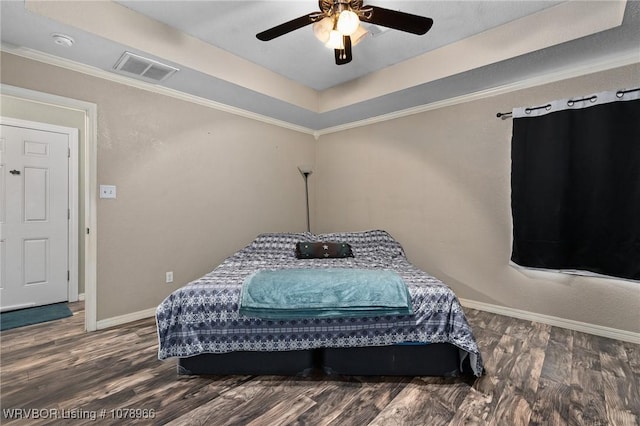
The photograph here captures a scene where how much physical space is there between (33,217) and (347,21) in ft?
12.8

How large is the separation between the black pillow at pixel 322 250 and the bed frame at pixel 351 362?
129cm

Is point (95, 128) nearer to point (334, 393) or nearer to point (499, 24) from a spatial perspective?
point (334, 393)

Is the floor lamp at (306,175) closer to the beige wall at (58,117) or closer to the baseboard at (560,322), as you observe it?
the baseboard at (560,322)

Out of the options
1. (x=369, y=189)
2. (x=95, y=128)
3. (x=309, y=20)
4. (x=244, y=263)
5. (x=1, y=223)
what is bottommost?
(x=244, y=263)

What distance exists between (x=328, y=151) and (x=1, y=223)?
3.89m

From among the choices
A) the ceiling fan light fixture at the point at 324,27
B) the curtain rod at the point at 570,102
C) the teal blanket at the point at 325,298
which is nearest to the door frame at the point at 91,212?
the teal blanket at the point at 325,298

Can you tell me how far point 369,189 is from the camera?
4121mm

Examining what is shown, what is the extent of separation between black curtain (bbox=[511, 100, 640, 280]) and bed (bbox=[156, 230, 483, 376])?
154 centimetres

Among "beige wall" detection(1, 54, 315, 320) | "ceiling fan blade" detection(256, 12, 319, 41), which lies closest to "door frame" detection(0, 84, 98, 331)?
"beige wall" detection(1, 54, 315, 320)

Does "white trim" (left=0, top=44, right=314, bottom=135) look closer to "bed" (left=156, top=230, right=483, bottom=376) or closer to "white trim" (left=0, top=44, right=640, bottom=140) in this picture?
"white trim" (left=0, top=44, right=640, bottom=140)

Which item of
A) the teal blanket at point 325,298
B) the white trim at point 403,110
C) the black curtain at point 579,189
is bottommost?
the teal blanket at point 325,298

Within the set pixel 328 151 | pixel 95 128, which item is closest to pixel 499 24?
pixel 328 151

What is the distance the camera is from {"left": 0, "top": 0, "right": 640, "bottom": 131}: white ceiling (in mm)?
2176

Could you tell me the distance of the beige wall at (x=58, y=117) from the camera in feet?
10.6
